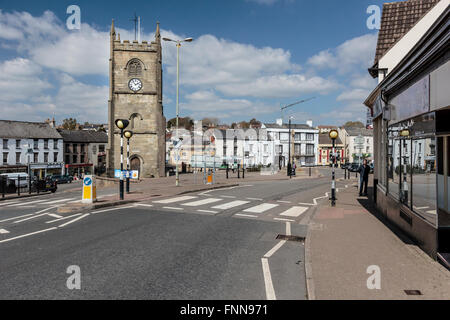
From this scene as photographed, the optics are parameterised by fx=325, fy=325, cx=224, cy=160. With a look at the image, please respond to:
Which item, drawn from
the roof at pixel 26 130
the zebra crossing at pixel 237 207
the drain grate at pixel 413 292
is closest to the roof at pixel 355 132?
the roof at pixel 26 130

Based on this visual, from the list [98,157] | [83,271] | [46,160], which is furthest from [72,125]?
[83,271]

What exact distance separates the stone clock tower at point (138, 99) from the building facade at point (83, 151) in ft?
88.3

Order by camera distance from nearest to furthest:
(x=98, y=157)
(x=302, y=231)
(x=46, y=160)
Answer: (x=302, y=231), (x=46, y=160), (x=98, y=157)

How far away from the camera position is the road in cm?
504

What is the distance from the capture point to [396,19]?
15422 mm

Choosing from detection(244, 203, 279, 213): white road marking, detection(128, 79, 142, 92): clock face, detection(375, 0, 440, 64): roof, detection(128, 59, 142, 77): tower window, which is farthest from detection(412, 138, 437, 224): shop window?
detection(128, 59, 142, 77): tower window

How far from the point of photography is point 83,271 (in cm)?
572

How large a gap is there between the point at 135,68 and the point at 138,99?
146 inches

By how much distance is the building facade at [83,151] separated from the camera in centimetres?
6341

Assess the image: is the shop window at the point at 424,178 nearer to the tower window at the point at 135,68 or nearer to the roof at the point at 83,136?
the tower window at the point at 135,68

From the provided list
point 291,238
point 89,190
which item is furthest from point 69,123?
point 291,238

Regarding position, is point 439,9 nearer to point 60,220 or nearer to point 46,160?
point 60,220

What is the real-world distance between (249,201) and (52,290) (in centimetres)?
1058
